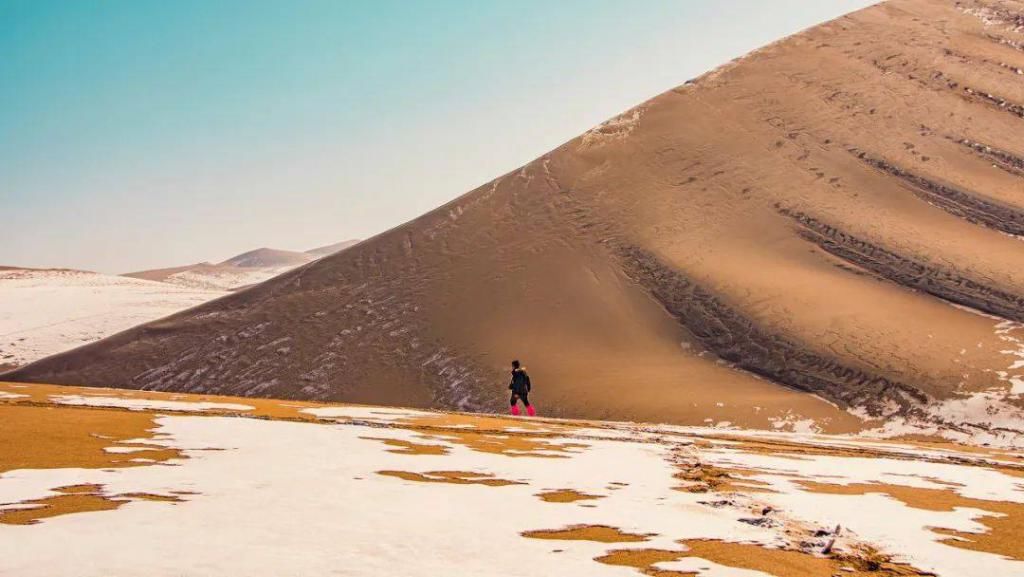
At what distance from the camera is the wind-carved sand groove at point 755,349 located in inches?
2160

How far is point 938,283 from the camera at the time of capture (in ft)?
217

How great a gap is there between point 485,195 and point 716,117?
26803mm

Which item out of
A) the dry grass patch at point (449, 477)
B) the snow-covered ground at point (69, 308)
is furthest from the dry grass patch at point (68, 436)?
the snow-covered ground at point (69, 308)

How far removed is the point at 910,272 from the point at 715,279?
1436cm

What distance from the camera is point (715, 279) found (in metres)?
71.1

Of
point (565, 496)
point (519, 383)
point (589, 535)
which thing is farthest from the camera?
point (519, 383)

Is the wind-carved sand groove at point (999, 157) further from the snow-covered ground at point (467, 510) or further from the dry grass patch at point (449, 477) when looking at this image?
the dry grass patch at point (449, 477)

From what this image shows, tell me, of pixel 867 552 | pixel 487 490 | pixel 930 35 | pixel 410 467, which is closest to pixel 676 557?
pixel 867 552

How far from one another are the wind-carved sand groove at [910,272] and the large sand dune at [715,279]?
194 millimetres

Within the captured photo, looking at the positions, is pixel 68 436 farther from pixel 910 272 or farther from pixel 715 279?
pixel 910 272

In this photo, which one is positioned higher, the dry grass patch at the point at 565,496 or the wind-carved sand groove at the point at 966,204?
the wind-carved sand groove at the point at 966,204

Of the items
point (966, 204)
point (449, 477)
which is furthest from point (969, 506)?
point (966, 204)

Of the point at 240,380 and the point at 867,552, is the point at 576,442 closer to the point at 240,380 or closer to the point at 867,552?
the point at 867,552

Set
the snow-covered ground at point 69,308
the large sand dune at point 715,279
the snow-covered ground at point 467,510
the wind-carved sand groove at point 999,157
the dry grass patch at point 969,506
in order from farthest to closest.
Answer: the snow-covered ground at point 69,308 < the wind-carved sand groove at point 999,157 < the large sand dune at point 715,279 < the dry grass patch at point 969,506 < the snow-covered ground at point 467,510
